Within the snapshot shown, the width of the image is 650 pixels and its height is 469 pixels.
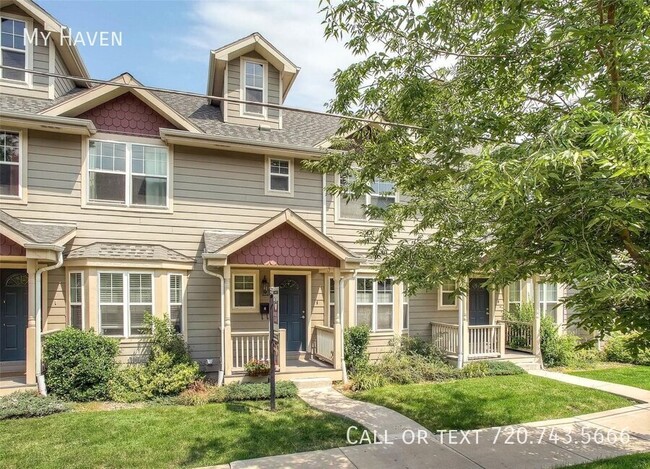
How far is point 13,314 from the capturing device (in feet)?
32.1

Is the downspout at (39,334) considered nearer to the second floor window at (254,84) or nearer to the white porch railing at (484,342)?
the second floor window at (254,84)

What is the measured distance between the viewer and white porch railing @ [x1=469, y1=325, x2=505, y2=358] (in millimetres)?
12266

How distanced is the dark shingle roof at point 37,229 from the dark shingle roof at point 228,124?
2.56 metres

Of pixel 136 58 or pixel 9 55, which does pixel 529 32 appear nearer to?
pixel 136 58

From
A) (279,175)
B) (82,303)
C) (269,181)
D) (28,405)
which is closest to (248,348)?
(82,303)

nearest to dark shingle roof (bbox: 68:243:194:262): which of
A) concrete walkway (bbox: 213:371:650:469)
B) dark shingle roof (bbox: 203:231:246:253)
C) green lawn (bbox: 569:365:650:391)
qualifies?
dark shingle roof (bbox: 203:231:246:253)

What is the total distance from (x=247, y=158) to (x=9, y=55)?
6.19 metres

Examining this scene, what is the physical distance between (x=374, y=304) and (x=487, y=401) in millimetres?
4373

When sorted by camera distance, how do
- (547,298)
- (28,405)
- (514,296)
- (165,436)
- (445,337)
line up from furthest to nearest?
(547,298) < (514,296) < (445,337) < (28,405) < (165,436)

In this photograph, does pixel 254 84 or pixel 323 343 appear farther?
pixel 254 84

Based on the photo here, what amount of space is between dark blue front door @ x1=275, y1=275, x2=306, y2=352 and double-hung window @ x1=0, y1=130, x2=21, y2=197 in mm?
6676

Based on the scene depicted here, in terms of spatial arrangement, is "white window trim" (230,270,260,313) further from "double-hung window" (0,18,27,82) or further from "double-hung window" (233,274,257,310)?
"double-hung window" (0,18,27,82)

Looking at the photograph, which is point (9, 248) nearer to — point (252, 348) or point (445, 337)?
point (252, 348)

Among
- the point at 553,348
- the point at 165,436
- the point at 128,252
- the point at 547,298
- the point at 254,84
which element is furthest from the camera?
the point at 547,298
